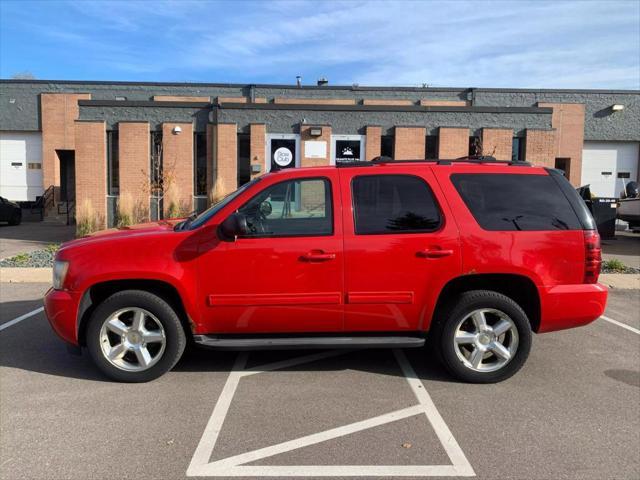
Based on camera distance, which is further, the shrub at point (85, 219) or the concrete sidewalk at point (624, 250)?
the shrub at point (85, 219)

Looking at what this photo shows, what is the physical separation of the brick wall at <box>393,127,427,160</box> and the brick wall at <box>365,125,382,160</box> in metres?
0.54

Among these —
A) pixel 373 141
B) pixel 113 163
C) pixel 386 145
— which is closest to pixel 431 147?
pixel 386 145

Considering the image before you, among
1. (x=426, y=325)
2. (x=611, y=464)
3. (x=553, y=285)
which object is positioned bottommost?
(x=611, y=464)

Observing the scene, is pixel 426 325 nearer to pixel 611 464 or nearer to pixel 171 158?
pixel 611 464

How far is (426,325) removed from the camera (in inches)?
177

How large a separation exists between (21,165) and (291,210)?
2785 cm

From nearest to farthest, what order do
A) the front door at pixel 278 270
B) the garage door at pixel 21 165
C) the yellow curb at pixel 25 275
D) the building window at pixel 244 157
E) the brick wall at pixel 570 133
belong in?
the front door at pixel 278 270, the yellow curb at pixel 25 275, the building window at pixel 244 157, the brick wall at pixel 570 133, the garage door at pixel 21 165

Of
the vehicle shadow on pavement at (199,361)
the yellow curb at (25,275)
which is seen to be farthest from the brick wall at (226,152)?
the vehicle shadow on pavement at (199,361)

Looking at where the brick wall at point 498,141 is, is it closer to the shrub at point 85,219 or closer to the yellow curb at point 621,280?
the yellow curb at point 621,280

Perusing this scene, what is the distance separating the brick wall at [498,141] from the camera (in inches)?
620

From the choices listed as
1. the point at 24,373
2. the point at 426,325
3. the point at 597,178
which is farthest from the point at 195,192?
the point at 597,178

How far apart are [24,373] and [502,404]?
14.1ft

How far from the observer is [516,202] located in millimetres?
4547

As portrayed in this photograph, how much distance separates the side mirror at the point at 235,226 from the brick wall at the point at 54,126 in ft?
83.7
